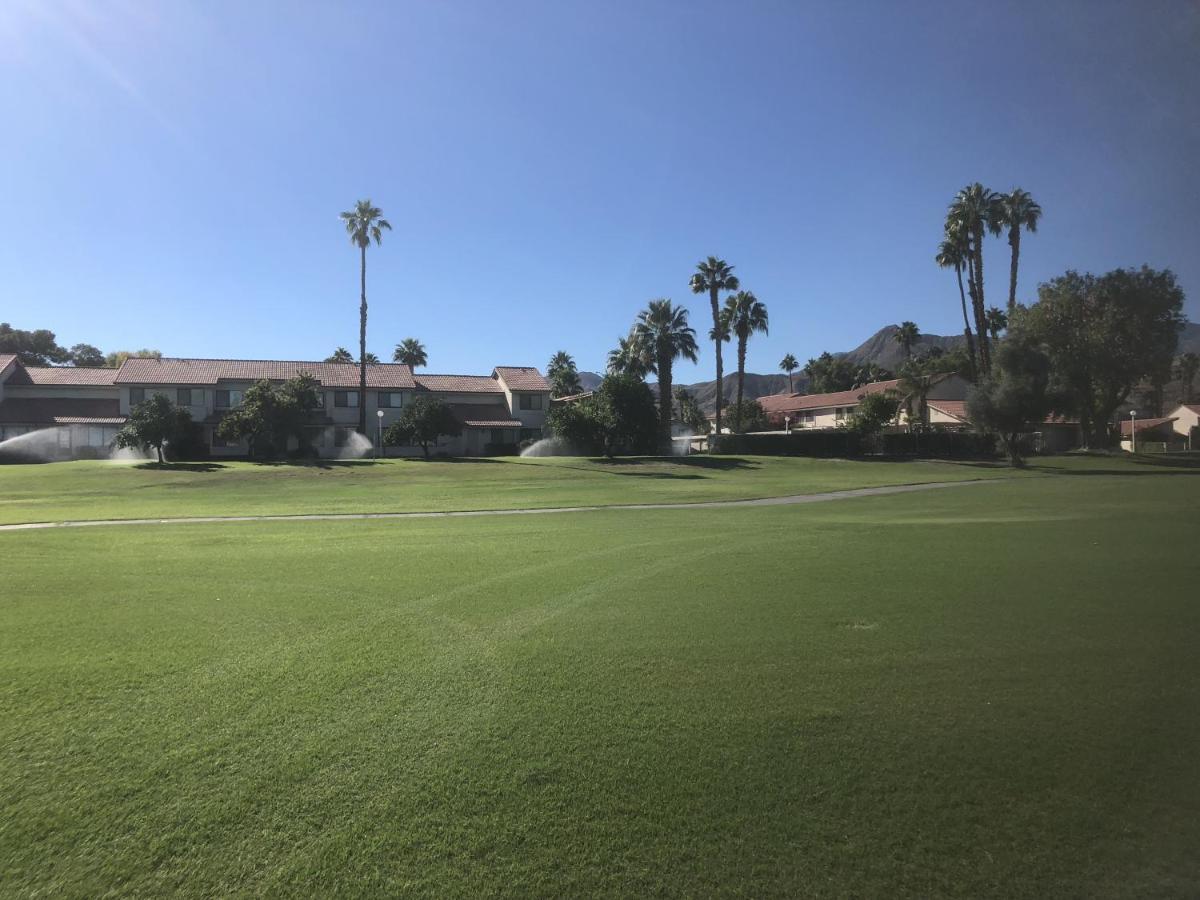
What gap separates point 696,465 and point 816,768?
41488 millimetres

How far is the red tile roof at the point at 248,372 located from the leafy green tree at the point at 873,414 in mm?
38536

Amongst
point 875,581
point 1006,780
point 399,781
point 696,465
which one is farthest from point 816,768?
point 696,465

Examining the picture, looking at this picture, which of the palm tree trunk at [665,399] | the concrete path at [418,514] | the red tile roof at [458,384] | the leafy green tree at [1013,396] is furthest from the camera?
the red tile roof at [458,384]

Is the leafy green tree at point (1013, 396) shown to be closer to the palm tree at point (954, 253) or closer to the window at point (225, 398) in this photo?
the palm tree at point (954, 253)

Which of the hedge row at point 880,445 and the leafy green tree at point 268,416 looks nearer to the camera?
the leafy green tree at point 268,416

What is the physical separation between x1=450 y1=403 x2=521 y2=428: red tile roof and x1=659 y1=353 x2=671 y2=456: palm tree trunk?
13242 millimetres

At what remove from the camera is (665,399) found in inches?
2406

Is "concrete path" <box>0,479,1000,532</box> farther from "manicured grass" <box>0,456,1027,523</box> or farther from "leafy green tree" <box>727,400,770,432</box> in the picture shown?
"leafy green tree" <box>727,400,770,432</box>

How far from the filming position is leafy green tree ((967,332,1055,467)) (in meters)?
46.5

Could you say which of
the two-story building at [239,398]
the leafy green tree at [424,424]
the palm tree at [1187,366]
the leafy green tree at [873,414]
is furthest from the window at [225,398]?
the palm tree at [1187,366]

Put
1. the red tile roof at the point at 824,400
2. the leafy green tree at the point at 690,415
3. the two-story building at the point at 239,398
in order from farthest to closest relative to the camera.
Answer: the leafy green tree at the point at 690,415 < the red tile roof at the point at 824,400 < the two-story building at the point at 239,398

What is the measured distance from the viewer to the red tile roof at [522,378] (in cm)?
6606

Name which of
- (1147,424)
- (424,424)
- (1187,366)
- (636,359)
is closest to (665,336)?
(636,359)

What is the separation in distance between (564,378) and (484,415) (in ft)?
64.7
